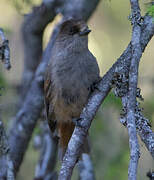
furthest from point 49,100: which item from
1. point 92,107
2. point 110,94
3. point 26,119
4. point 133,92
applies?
point 133,92

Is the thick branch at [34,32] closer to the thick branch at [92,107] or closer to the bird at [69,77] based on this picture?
the bird at [69,77]

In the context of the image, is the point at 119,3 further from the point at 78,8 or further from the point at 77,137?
the point at 77,137

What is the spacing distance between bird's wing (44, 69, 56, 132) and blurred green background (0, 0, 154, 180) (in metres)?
0.55

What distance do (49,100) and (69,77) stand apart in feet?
1.92

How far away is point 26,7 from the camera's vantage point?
6.15m

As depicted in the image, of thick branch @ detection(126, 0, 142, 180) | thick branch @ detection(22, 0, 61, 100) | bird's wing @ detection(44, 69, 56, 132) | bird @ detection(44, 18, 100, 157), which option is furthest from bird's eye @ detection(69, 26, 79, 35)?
thick branch @ detection(126, 0, 142, 180)

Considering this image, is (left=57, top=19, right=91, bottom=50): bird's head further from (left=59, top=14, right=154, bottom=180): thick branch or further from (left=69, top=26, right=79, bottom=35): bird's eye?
(left=59, top=14, right=154, bottom=180): thick branch

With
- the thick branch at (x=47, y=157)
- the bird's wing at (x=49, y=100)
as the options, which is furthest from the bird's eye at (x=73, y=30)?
the thick branch at (x=47, y=157)

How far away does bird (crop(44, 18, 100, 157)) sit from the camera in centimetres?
471

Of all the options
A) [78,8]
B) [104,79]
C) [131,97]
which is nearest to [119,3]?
[78,8]

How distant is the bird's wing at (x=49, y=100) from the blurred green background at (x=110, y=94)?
0.55m

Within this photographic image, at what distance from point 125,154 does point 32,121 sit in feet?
4.48

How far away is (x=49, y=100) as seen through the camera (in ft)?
17.0

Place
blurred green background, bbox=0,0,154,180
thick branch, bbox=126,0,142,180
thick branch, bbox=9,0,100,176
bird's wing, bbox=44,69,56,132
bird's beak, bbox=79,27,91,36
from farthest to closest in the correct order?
blurred green background, bbox=0,0,154,180, thick branch, bbox=9,0,100,176, bird's wing, bbox=44,69,56,132, bird's beak, bbox=79,27,91,36, thick branch, bbox=126,0,142,180
